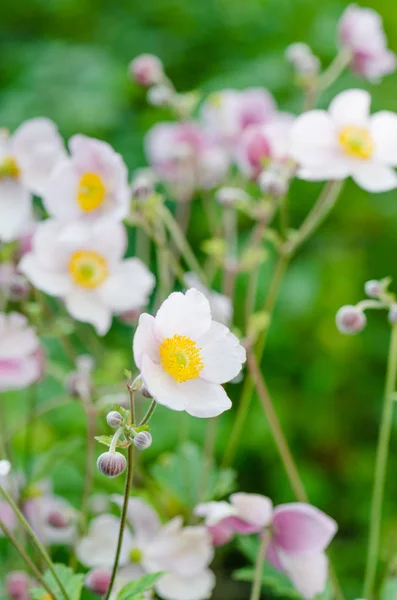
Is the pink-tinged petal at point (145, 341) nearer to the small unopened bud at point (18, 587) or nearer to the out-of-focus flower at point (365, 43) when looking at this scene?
the small unopened bud at point (18, 587)

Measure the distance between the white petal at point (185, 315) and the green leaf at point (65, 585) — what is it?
164mm

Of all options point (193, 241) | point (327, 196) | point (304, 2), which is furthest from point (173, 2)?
point (327, 196)

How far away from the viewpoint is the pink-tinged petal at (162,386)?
A: 0.40 metres

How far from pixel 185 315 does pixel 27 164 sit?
31 cm

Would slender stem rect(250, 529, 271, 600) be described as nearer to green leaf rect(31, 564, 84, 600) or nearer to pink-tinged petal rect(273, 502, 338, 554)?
pink-tinged petal rect(273, 502, 338, 554)

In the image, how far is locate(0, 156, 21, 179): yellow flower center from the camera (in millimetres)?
677

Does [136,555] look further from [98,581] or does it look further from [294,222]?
[294,222]

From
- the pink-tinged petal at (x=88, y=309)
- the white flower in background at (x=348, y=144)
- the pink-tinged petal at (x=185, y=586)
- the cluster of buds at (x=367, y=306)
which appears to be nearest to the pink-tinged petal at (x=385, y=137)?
the white flower in background at (x=348, y=144)

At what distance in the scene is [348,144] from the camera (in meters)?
0.68

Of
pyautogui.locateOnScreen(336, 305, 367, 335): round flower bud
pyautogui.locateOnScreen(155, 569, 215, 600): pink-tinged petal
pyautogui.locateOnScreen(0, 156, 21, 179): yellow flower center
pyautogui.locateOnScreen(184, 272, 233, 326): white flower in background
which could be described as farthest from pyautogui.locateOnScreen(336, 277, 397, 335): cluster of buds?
pyautogui.locateOnScreen(0, 156, 21, 179): yellow flower center

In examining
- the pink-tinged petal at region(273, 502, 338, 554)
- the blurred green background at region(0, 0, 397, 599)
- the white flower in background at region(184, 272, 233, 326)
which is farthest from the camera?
the blurred green background at region(0, 0, 397, 599)

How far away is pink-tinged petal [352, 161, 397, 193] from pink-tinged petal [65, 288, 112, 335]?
0.79 feet

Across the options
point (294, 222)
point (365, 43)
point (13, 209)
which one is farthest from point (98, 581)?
point (294, 222)

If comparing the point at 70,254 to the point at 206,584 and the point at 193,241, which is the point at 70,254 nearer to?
the point at 206,584
